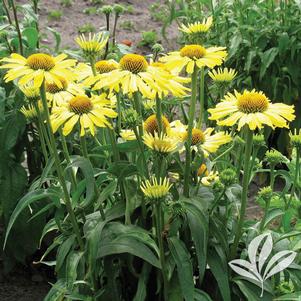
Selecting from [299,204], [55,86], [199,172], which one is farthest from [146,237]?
[299,204]

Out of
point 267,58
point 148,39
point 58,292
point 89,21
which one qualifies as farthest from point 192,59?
point 89,21

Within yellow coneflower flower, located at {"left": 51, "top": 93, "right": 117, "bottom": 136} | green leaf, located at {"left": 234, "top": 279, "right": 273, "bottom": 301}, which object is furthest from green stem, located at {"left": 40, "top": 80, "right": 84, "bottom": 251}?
green leaf, located at {"left": 234, "top": 279, "right": 273, "bottom": 301}

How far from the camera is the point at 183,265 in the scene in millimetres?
1589

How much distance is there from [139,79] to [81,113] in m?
0.18

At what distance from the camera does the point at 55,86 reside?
1669mm

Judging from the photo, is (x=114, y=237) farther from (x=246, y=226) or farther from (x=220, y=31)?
(x=220, y=31)

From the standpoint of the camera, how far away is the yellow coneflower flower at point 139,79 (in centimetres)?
148

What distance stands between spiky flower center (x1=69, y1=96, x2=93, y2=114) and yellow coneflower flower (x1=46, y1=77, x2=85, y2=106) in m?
0.06

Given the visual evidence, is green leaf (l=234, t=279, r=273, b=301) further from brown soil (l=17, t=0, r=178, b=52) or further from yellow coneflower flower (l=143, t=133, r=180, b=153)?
brown soil (l=17, t=0, r=178, b=52)

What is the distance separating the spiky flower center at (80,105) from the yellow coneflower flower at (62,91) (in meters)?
0.06

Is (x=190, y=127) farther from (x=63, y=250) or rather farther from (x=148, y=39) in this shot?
(x=148, y=39)

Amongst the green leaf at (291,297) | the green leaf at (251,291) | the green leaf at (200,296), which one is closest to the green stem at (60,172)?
the green leaf at (200,296)

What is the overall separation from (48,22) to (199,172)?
456 centimetres

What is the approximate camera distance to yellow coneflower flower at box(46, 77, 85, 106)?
1.64m
